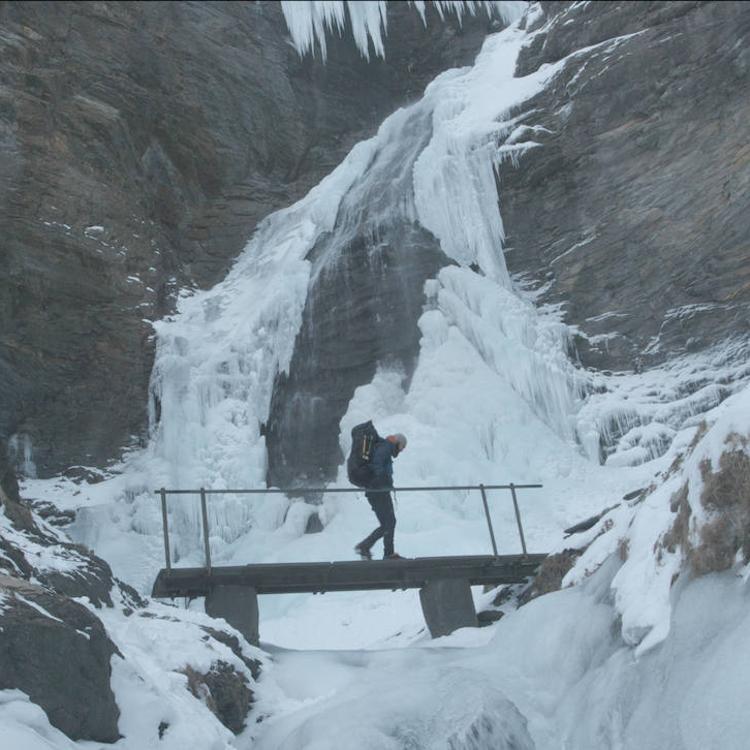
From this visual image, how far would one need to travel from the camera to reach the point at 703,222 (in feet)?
57.9

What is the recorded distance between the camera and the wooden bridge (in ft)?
29.5

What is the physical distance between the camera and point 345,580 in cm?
944

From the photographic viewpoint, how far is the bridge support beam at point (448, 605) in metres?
9.29

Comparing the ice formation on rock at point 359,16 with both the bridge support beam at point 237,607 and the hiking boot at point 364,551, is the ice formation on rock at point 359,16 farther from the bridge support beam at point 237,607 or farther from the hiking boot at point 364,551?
the bridge support beam at point 237,607

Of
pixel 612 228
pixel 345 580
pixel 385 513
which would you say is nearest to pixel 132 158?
pixel 612 228

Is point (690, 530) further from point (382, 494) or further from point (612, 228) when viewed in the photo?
point (612, 228)

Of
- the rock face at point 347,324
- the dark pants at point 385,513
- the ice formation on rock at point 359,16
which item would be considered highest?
the ice formation on rock at point 359,16

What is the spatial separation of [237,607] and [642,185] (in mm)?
12778

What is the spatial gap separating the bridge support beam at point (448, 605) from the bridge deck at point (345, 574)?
2.9 inches

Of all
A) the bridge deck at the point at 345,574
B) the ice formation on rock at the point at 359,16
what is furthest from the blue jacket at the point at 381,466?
the ice formation on rock at the point at 359,16

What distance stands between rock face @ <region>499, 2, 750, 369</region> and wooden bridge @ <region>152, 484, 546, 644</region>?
9124 millimetres

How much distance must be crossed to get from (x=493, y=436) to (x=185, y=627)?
10505 mm

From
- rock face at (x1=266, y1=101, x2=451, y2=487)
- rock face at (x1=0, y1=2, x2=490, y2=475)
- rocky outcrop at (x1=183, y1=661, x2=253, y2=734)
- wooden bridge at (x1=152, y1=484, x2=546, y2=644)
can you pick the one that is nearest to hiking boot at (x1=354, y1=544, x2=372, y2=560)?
wooden bridge at (x1=152, y1=484, x2=546, y2=644)

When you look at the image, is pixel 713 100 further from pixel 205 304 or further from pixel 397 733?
pixel 397 733
